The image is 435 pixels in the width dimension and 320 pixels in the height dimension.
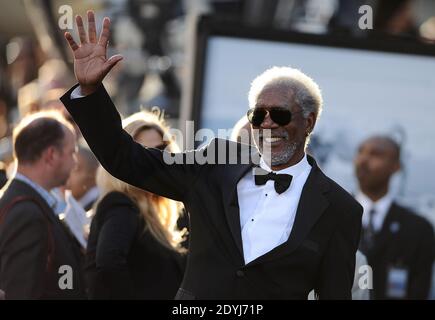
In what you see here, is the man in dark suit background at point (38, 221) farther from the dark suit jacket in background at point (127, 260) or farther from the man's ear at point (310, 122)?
the man's ear at point (310, 122)

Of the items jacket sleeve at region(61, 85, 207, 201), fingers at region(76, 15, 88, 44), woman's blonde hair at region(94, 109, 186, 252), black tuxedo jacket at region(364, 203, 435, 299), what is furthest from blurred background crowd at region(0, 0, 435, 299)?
fingers at region(76, 15, 88, 44)

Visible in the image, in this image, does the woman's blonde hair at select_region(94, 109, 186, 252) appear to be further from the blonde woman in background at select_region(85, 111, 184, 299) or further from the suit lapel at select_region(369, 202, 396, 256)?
the suit lapel at select_region(369, 202, 396, 256)

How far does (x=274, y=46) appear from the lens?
27.3 ft

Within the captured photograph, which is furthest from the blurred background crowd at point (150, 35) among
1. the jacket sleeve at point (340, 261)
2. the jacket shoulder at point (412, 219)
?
the jacket sleeve at point (340, 261)

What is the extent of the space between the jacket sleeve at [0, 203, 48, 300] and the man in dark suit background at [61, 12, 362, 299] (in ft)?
3.60

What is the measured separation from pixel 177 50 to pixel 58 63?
1.69 meters

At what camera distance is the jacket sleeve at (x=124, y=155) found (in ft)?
14.5

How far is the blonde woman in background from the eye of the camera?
18.8 ft

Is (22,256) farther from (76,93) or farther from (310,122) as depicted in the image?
(310,122)

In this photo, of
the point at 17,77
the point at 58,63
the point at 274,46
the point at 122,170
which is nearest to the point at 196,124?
the point at 274,46

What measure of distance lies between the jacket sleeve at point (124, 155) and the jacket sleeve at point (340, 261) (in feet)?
2.13

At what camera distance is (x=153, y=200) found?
6.00m

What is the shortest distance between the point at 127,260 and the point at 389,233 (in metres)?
2.86

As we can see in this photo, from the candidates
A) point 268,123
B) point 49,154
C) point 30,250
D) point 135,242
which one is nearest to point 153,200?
point 135,242
